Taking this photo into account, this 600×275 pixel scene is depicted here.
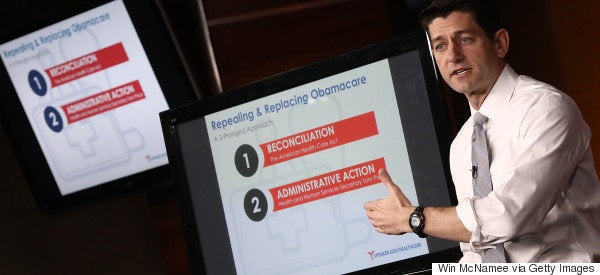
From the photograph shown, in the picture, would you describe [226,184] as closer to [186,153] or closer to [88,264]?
[186,153]

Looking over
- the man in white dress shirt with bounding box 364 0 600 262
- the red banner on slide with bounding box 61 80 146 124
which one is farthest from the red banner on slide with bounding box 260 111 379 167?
the red banner on slide with bounding box 61 80 146 124

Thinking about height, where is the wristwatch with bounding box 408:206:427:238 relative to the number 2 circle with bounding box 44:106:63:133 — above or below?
below

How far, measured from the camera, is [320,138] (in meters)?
2.28

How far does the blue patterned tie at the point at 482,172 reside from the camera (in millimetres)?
1913

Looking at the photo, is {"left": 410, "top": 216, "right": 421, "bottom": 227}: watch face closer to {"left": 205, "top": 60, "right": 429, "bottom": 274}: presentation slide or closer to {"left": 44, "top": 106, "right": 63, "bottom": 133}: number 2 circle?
{"left": 205, "top": 60, "right": 429, "bottom": 274}: presentation slide

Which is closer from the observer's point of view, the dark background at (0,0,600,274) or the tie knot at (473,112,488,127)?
the tie knot at (473,112,488,127)

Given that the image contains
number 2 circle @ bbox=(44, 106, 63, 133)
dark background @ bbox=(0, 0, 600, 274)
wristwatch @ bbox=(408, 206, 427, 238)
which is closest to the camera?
wristwatch @ bbox=(408, 206, 427, 238)

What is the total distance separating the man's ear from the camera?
2.14 m

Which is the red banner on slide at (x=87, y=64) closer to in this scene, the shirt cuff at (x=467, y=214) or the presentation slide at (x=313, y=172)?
the presentation slide at (x=313, y=172)

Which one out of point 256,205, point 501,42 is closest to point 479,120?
point 501,42

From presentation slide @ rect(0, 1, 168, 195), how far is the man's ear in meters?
1.44

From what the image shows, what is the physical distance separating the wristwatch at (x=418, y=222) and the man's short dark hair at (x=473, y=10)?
0.46m

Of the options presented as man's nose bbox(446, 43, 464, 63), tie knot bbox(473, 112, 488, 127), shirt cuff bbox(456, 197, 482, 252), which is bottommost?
shirt cuff bbox(456, 197, 482, 252)

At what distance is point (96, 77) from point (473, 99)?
168 centimetres
